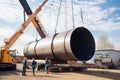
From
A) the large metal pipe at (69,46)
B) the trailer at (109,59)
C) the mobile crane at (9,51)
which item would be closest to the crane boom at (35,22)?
the mobile crane at (9,51)

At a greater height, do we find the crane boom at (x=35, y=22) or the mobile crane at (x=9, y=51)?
the crane boom at (x=35, y=22)

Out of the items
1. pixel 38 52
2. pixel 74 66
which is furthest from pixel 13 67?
pixel 74 66

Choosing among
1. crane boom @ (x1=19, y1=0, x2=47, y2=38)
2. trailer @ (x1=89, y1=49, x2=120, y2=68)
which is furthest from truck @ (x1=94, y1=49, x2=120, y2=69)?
crane boom @ (x1=19, y1=0, x2=47, y2=38)

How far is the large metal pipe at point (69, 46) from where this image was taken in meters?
19.1

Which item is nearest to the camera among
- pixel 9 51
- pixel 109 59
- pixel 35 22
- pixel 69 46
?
pixel 69 46

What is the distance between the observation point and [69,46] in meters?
18.5

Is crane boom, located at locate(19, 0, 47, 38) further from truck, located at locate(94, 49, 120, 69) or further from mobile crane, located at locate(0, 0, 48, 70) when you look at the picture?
truck, located at locate(94, 49, 120, 69)

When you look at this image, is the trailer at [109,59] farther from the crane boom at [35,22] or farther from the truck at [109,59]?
the crane boom at [35,22]

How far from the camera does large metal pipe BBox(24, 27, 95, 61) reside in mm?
19127

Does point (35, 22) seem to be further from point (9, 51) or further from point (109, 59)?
point (109, 59)

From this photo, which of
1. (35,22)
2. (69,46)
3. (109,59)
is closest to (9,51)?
(35,22)

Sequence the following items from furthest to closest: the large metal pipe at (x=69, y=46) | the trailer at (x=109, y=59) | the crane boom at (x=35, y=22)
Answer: the crane boom at (x=35, y=22)
the trailer at (x=109, y=59)
the large metal pipe at (x=69, y=46)

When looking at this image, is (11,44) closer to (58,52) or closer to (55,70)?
(55,70)

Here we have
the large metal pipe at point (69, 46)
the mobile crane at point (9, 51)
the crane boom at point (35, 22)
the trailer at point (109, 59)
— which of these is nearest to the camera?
the large metal pipe at point (69, 46)
